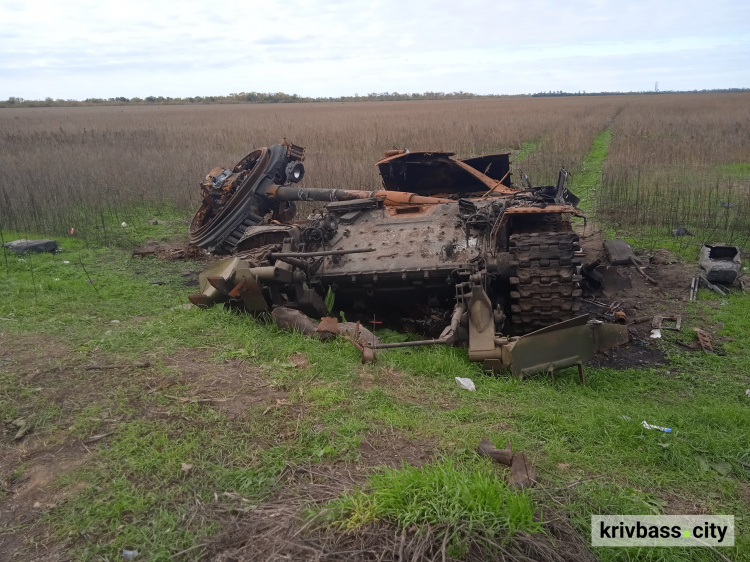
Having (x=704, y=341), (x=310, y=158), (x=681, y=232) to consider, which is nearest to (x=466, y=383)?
(x=704, y=341)

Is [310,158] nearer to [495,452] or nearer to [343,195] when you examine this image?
[343,195]

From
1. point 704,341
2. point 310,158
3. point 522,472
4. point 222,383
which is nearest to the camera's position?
point 522,472

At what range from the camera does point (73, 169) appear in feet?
51.6

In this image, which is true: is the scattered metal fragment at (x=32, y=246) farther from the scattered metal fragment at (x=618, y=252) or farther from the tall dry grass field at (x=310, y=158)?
the scattered metal fragment at (x=618, y=252)

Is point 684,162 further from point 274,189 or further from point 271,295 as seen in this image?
point 271,295

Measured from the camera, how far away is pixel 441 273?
5727mm

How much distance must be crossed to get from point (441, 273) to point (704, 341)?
2.80 m

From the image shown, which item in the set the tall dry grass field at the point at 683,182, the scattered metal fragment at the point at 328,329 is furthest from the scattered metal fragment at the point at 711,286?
the scattered metal fragment at the point at 328,329

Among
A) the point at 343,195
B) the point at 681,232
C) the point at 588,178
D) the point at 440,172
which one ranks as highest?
the point at 440,172

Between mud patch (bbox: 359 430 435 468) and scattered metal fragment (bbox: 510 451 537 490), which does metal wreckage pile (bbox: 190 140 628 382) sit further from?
scattered metal fragment (bbox: 510 451 537 490)

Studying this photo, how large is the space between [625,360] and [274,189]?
5.97 m

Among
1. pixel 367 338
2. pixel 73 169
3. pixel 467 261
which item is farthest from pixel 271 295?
pixel 73 169

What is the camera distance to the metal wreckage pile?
5043 mm

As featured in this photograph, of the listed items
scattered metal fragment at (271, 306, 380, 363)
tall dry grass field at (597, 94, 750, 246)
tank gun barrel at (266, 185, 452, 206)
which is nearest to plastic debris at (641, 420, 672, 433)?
scattered metal fragment at (271, 306, 380, 363)
